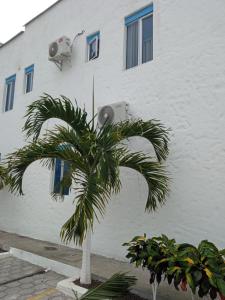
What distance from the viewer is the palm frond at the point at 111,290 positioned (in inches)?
81.4

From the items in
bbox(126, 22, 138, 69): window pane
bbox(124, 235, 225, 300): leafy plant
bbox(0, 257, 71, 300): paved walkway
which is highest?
bbox(126, 22, 138, 69): window pane

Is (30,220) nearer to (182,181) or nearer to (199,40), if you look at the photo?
(182,181)

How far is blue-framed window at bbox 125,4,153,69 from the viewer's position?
6.14m

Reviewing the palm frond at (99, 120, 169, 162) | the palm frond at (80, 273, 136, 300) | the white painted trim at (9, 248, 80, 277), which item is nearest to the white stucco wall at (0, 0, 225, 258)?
the palm frond at (99, 120, 169, 162)

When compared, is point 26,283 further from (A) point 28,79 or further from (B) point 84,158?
(A) point 28,79

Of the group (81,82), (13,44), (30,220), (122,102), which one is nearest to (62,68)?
(81,82)

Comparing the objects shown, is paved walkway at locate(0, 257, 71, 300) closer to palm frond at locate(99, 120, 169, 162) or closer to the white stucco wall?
the white stucco wall

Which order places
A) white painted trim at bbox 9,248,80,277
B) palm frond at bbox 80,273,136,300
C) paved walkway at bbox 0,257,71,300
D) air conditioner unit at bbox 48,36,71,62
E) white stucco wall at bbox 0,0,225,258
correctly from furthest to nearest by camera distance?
air conditioner unit at bbox 48,36,71,62 < white painted trim at bbox 9,248,80,277 < white stucco wall at bbox 0,0,225,258 < paved walkway at bbox 0,257,71,300 < palm frond at bbox 80,273,136,300

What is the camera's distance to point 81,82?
7223 millimetres

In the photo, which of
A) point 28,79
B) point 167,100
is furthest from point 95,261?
point 28,79

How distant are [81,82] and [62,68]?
102 centimetres

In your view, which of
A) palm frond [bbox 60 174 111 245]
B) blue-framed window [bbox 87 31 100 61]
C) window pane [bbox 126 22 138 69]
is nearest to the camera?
palm frond [bbox 60 174 111 245]

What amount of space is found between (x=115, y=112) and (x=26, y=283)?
3483 millimetres

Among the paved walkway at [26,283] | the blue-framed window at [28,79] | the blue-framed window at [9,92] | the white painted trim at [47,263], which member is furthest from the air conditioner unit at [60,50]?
the paved walkway at [26,283]
